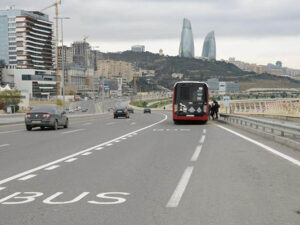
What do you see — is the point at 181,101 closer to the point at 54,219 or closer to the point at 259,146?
the point at 259,146

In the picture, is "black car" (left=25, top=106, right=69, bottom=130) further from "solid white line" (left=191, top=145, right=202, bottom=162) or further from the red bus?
"solid white line" (left=191, top=145, right=202, bottom=162)

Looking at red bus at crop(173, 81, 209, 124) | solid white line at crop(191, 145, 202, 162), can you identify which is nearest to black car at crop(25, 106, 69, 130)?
red bus at crop(173, 81, 209, 124)

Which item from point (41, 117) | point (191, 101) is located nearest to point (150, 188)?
point (41, 117)

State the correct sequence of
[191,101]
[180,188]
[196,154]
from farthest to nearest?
[191,101] < [196,154] < [180,188]

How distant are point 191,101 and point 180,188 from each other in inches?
957

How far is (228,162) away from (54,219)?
6.33 metres

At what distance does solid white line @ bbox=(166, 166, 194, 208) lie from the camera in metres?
6.38

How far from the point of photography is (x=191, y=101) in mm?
31625

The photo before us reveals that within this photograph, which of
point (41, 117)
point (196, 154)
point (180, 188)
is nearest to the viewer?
point (180, 188)

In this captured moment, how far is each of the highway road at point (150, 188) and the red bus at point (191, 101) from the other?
18.3 meters

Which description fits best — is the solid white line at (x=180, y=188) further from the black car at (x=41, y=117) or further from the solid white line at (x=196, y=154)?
the black car at (x=41, y=117)

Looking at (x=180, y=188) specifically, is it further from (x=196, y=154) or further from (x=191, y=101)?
(x=191, y=101)

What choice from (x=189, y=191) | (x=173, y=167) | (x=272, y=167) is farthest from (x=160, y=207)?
(x=272, y=167)

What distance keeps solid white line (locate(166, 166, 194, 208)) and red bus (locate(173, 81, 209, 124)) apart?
21.7 meters
